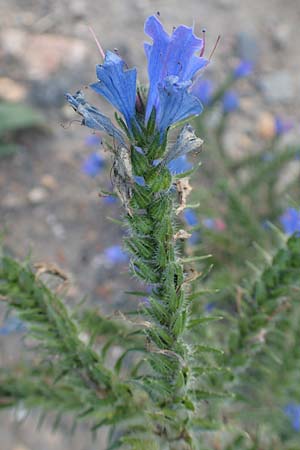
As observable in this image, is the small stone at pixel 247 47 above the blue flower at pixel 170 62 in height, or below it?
above

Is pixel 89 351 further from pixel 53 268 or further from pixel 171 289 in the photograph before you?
pixel 171 289

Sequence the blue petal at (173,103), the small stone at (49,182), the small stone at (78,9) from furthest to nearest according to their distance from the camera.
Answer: the small stone at (78,9)
the small stone at (49,182)
the blue petal at (173,103)

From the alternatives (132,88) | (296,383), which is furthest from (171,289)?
(296,383)

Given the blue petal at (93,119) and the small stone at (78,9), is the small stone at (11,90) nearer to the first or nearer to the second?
the small stone at (78,9)

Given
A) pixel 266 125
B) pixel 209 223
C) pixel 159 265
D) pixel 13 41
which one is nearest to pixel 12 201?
pixel 209 223

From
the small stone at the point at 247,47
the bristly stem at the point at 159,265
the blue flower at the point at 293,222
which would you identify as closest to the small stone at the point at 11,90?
the small stone at the point at 247,47

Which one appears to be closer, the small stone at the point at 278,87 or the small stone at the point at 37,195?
the small stone at the point at 37,195

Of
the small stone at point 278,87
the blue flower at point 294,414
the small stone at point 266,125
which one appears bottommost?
the blue flower at point 294,414
